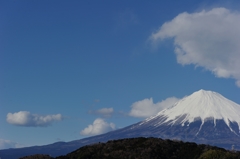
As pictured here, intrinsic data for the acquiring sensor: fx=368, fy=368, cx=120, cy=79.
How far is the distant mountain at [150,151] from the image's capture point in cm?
3728

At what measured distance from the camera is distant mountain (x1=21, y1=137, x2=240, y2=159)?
3728 cm

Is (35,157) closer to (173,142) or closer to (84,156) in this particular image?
(84,156)

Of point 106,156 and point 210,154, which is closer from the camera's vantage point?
point 210,154

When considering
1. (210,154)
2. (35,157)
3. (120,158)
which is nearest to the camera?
(210,154)

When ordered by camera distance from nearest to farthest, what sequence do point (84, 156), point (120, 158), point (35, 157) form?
point (120, 158), point (84, 156), point (35, 157)

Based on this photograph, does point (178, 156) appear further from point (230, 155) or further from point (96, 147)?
point (96, 147)

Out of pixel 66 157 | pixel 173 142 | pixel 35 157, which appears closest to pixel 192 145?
pixel 173 142

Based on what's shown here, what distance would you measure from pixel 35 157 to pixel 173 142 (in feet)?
55.7

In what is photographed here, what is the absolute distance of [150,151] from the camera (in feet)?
131

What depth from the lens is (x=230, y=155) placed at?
35.8 metres

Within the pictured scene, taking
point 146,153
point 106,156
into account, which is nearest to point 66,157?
point 106,156

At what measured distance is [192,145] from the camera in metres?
41.7

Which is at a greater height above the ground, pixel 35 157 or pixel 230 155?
pixel 35 157

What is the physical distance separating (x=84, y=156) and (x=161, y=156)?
8.95 m
